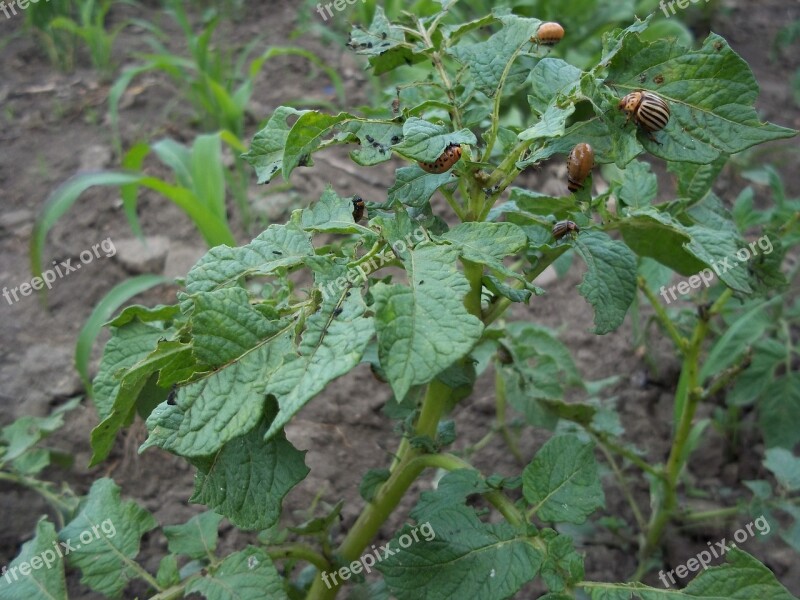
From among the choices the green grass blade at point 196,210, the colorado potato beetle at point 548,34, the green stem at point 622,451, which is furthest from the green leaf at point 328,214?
the green grass blade at point 196,210

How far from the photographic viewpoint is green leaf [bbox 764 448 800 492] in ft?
4.73

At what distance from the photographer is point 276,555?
3.82ft

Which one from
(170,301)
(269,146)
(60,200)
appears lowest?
(170,301)

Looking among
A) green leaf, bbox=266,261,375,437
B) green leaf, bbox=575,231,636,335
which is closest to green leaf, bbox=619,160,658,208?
Answer: green leaf, bbox=575,231,636,335

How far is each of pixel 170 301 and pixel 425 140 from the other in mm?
1505

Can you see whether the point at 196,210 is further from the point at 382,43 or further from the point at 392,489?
the point at 392,489

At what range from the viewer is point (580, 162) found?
1.05m

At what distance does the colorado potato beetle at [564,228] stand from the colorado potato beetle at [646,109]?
0.18 meters

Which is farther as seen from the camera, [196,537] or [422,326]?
[196,537]

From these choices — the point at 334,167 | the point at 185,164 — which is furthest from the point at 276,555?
the point at 334,167

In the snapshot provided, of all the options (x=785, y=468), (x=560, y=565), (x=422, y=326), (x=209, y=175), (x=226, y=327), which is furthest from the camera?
(x=209, y=175)

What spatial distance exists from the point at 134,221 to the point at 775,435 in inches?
71.9

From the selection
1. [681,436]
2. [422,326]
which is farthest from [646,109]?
[681,436]

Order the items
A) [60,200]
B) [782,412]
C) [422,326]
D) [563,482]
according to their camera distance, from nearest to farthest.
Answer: [422,326] < [563,482] < [782,412] < [60,200]
